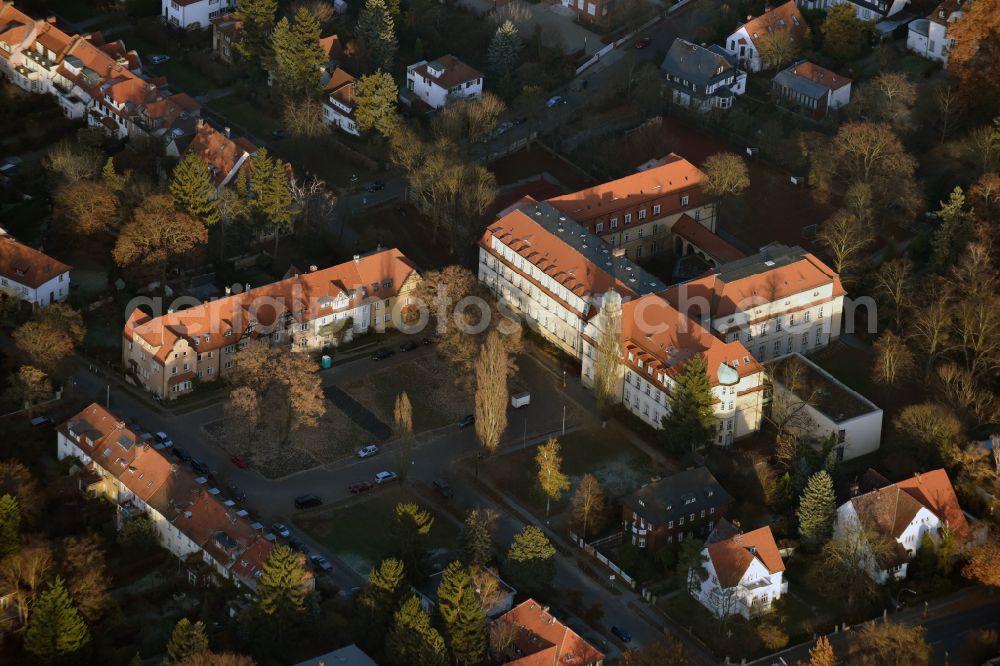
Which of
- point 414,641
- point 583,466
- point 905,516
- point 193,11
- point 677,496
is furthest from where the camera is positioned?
point 193,11

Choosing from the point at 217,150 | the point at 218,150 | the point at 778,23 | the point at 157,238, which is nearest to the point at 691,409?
the point at 157,238

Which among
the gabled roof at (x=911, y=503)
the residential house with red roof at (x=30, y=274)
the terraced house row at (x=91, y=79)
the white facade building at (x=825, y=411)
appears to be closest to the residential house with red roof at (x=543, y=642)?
the gabled roof at (x=911, y=503)

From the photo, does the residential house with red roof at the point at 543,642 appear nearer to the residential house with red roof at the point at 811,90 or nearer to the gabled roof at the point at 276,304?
the gabled roof at the point at 276,304

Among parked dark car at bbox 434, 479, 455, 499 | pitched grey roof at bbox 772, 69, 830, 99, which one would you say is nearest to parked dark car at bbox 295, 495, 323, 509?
parked dark car at bbox 434, 479, 455, 499

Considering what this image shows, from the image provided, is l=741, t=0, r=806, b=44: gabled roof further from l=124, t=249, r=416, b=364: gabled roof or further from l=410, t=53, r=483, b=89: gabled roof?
l=124, t=249, r=416, b=364: gabled roof

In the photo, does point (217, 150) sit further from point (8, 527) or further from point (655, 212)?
point (8, 527)

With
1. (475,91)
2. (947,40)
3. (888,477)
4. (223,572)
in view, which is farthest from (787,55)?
(223,572)
